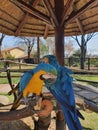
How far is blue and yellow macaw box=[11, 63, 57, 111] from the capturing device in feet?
6.17

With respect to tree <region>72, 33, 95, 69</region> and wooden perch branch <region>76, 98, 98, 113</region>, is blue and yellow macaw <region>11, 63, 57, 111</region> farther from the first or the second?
tree <region>72, 33, 95, 69</region>

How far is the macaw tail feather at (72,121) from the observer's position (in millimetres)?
1579

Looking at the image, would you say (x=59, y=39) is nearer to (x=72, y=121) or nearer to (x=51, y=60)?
(x=51, y=60)

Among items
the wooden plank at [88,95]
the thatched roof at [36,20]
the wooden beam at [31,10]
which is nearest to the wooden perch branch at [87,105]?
the wooden plank at [88,95]

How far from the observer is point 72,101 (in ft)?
5.73

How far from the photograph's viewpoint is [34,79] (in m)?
1.98

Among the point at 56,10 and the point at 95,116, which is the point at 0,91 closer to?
the point at 95,116

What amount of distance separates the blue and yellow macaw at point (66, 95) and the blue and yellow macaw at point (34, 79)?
0.07 meters

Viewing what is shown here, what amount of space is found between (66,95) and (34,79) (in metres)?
0.33

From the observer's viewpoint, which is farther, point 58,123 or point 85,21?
point 85,21

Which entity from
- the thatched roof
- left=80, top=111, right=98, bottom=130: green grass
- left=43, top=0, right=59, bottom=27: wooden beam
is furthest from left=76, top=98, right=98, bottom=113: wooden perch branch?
left=80, top=111, right=98, bottom=130: green grass

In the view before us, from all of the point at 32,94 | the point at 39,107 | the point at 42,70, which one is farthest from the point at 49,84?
the point at 39,107

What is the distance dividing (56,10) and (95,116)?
297 centimetres

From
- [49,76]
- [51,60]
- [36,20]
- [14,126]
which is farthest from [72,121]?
[36,20]
